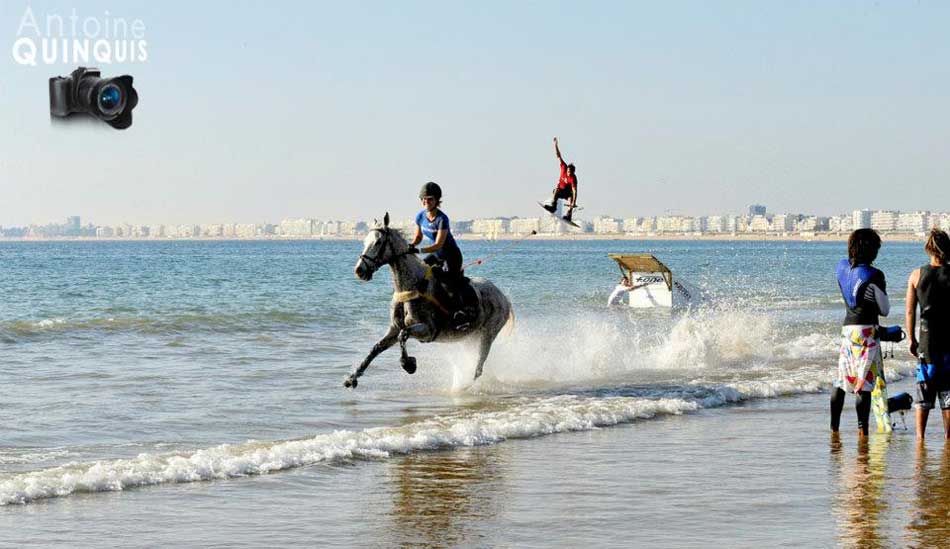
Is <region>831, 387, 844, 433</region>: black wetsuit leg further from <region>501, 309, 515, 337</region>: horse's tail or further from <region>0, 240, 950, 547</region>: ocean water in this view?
<region>501, 309, 515, 337</region>: horse's tail

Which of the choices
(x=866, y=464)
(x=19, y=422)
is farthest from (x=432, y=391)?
(x=866, y=464)

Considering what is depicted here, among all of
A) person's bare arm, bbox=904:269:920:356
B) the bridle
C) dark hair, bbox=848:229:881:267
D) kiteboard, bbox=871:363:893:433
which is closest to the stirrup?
the bridle

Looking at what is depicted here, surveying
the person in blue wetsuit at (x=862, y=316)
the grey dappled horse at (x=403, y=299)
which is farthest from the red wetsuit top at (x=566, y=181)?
the person in blue wetsuit at (x=862, y=316)

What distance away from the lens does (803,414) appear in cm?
1480

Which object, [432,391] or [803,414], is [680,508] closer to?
[803,414]

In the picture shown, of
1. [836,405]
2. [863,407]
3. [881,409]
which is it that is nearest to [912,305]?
[863,407]

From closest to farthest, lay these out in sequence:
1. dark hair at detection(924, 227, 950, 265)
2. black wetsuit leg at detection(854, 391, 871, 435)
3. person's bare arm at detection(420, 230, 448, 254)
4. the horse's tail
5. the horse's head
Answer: dark hair at detection(924, 227, 950, 265) < black wetsuit leg at detection(854, 391, 871, 435) < the horse's head < person's bare arm at detection(420, 230, 448, 254) < the horse's tail

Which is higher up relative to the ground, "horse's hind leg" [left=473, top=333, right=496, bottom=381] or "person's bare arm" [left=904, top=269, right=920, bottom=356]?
"person's bare arm" [left=904, top=269, right=920, bottom=356]

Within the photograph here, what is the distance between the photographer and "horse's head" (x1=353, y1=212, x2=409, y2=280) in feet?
51.1

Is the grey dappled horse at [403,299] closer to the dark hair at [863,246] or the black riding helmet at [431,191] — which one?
the black riding helmet at [431,191]

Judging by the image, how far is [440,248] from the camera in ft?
55.1

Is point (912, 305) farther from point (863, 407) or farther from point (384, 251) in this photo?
point (384, 251)

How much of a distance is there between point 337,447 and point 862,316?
16.8 ft

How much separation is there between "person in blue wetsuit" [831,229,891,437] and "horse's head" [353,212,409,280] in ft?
19.4
